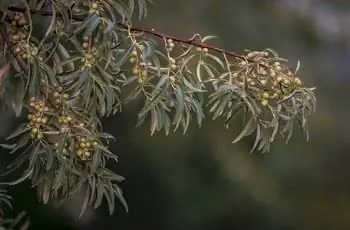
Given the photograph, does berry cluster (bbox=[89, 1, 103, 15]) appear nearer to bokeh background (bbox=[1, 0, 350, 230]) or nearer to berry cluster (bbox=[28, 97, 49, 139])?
berry cluster (bbox=[28, 97, 49, 139])

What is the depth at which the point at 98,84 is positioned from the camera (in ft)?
3.66

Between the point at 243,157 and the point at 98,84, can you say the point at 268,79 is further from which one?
the point at 243,157

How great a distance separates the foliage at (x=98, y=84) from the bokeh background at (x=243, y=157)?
96 centimetres

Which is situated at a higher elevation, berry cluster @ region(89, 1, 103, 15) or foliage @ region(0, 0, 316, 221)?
berry cluster @ region(89, 1, 103, 15)

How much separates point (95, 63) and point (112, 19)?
0.07m

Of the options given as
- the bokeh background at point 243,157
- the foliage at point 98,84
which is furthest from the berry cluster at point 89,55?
the bokeh background at point 243,157

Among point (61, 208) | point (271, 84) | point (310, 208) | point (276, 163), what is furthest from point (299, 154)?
point (271, 84)

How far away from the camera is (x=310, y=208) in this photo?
2525 millimetres

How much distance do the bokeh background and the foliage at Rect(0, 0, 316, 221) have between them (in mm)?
962

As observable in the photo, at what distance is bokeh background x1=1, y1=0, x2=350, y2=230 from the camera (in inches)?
88.4

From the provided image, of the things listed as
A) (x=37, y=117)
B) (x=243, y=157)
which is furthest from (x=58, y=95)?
(x=243, y=157)

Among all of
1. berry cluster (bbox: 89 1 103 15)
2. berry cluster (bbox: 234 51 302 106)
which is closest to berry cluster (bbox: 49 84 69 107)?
berry cluster (bbox: 89 1 103 15)

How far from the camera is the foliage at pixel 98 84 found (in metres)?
1.11

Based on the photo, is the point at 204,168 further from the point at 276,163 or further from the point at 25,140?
the point at 25,140
